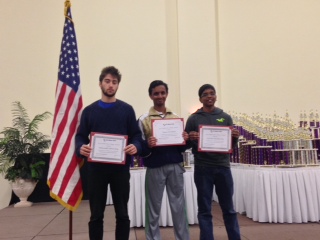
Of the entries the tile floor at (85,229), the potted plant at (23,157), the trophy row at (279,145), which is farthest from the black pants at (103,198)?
the potted plant at (23,157)

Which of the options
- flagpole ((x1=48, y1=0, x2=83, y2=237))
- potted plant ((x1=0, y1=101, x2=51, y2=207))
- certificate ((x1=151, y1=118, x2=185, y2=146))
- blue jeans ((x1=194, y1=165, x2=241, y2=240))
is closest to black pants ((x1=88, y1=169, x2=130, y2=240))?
flagpole ((x1=48, y1=0, x2=83, y2=237))

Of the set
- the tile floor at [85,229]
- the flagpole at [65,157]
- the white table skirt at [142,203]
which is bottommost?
the tile floor at [85,229]

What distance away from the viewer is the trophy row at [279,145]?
4.51 m

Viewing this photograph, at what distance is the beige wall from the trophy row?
2577 mm

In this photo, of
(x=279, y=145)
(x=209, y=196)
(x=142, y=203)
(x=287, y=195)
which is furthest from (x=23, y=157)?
(x=287, y=195)

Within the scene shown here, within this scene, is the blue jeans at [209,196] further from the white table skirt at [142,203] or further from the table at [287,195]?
the table at [287,195]

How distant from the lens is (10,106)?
759 centimetres

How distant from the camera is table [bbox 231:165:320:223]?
14.0ft

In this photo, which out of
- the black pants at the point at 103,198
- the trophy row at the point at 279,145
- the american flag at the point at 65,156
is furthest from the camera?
the trophy row at the point at 279,145

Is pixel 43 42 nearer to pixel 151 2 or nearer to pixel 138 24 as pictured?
pixel 138 24

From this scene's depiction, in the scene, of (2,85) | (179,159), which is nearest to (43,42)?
(2,85)

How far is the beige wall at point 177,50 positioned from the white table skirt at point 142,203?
3.41m

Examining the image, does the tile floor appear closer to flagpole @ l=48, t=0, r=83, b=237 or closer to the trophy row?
the trophy row

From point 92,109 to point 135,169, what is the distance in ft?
6.23
